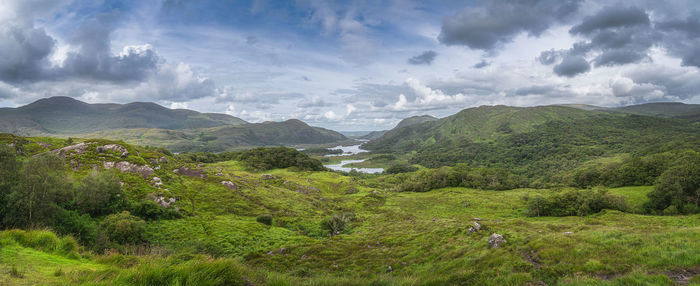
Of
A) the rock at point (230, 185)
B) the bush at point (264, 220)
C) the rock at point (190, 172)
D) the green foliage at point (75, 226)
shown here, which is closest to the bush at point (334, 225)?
the bush at point (264, 220)

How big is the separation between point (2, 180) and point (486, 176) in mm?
149120

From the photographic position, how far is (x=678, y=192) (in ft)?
196

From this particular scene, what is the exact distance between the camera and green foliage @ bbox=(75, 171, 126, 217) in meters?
34.4

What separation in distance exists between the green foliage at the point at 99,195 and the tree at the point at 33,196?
24.1 feet

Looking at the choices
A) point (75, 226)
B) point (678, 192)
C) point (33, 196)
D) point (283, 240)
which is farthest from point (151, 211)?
point (678, 192)

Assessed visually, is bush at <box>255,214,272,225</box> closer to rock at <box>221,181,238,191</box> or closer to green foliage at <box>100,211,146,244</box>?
green foliage at <box>100,211,146,244</box>

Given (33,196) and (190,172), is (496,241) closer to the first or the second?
(33,196)

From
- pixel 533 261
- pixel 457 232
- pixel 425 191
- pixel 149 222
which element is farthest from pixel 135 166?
pixel 425 191

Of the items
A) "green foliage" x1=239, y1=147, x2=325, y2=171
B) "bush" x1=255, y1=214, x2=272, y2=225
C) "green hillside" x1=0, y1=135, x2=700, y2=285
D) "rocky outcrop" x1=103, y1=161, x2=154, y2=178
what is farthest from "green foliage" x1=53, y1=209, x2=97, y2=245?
"green foliage" x1=239, y1=147, x2=325, y2=171

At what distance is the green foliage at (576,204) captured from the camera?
63.2m

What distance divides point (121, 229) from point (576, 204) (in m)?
93.2

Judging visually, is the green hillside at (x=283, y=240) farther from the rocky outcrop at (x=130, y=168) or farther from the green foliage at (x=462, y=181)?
the green foliage at (x=462, y=181)

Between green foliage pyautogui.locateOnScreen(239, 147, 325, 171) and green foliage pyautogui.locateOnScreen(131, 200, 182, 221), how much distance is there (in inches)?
3893

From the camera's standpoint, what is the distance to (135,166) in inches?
2434
